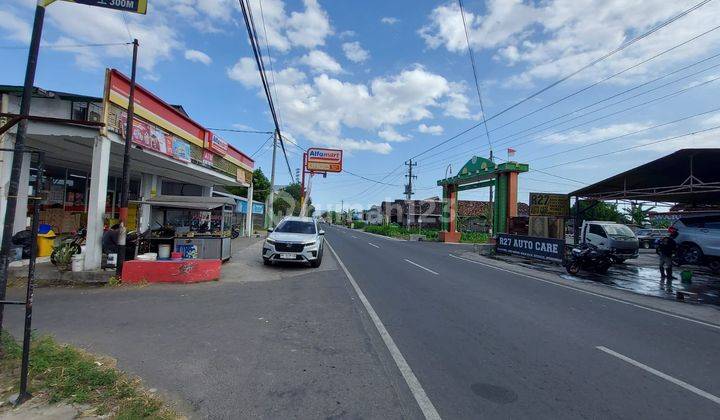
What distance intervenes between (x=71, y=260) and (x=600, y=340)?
12.2 m

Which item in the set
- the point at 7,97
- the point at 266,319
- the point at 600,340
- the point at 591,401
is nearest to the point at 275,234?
the point at 266,319

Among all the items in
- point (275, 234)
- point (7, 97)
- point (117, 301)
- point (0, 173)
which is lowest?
point (117, 301)

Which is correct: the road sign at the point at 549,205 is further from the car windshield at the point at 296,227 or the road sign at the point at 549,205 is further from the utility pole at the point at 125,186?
the utility pole at the point at 125,186

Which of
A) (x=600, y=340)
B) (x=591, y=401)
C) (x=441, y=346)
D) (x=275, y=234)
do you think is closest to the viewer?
(x=591, y=401)

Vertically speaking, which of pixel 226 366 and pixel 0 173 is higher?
pixel 0 173

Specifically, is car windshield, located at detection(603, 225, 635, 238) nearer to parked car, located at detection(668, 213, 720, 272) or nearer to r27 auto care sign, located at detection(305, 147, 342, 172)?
parked car, located at detection(668, 213, 720, 272)

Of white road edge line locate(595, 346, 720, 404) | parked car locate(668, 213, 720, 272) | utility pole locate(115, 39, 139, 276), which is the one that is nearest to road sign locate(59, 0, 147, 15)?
utility pole locate(115, 39, 139, 276)

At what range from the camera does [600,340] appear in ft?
19.5

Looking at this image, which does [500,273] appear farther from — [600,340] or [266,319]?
[266,319]

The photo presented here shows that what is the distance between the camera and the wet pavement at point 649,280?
1103 cm

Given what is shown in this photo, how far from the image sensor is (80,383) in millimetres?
3842

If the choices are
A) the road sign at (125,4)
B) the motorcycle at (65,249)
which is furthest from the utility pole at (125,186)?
the road sign at (125,4)

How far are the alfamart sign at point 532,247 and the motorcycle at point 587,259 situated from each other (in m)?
2.24

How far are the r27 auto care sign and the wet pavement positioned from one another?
76.9ft
